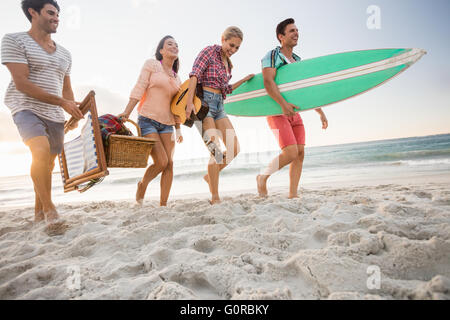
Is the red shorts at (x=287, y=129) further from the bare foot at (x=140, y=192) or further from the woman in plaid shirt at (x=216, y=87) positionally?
the bare foot at (x=140, y=192)

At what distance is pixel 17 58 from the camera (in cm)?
203

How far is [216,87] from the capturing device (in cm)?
260

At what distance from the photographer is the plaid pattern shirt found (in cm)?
253

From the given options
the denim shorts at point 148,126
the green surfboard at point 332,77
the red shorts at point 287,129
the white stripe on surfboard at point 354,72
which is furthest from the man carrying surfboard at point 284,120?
the denim shorts at point 148,126

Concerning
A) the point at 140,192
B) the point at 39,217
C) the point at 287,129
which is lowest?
the point at 39,217

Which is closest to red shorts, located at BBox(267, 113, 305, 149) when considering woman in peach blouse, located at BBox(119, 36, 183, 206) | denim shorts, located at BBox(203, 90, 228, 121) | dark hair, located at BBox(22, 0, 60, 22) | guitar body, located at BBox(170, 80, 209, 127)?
denim shorts, located at BBox(203, 90, 228, 121)

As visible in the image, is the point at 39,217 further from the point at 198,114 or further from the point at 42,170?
the point at 198,114

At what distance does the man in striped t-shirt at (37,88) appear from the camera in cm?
204

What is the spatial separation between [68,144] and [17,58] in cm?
86

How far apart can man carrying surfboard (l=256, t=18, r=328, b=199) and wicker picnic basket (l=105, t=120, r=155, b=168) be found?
1355 millimetres

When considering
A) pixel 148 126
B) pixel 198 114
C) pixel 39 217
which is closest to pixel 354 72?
pixel 198 114

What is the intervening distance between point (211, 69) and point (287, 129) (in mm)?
1043
